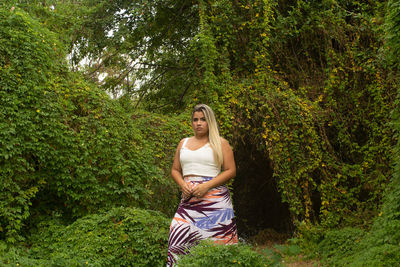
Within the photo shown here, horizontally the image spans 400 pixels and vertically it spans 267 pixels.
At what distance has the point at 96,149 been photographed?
16.8 feet

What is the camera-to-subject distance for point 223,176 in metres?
3.31

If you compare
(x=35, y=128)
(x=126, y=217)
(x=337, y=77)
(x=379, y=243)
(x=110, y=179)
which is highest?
(x=337, y=77)

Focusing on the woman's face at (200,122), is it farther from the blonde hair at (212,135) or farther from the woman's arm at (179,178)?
the woman's arm at (179,178)

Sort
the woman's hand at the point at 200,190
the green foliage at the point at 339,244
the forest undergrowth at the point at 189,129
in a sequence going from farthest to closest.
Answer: the green foliage at the point at 339,244 < the forest undergrowth at the point at 189,129 < the woman's hand at the point at 200,190

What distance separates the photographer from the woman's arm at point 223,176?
324cm

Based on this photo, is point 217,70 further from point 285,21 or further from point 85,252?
point 85,252

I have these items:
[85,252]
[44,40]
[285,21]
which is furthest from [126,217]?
[285,21]

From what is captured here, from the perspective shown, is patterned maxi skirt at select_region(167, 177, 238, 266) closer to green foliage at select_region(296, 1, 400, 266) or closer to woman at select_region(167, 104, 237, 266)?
woman at select_region(167, 104, 237, 266)

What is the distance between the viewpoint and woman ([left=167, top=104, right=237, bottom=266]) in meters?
3.28

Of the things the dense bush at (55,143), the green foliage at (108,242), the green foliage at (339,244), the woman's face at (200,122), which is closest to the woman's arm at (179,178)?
the woman's face at (200,122)

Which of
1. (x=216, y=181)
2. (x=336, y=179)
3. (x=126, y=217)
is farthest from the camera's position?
(x=336, y=179)

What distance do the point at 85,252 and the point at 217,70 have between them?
4.62 meters

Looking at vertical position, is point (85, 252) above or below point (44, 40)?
below

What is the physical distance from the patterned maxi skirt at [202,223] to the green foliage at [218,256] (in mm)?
210
